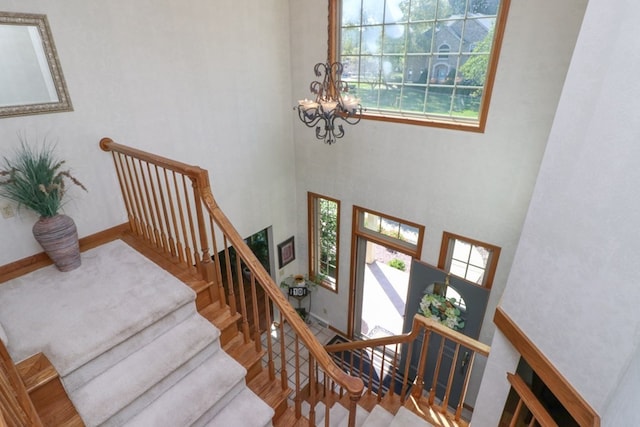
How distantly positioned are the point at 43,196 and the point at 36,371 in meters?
1.21

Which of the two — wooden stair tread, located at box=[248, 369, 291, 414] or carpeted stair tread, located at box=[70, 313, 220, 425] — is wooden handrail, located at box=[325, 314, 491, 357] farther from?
carpeted stair tread, located at box=[70, 313, 220, 425]

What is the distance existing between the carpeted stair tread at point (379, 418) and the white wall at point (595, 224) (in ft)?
5.12

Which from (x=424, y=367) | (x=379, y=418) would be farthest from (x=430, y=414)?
(x=424, y=367)

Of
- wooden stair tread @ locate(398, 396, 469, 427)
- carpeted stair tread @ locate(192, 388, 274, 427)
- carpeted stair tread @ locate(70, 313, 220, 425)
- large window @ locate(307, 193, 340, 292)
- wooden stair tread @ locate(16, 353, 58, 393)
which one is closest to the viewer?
wooden stair tread @ locate(16, 353, 58, 393)

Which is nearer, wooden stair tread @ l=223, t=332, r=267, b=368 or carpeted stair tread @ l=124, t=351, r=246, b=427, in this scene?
carpeted stair tread @ l=124, t=351, r=246, b=427

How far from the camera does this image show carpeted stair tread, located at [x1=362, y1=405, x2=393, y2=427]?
2840 mm

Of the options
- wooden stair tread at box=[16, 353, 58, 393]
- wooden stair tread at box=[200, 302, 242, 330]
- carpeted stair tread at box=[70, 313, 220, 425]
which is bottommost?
carpeted stair tread at box=[70, 313, 220, 425]

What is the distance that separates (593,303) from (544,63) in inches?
94.7

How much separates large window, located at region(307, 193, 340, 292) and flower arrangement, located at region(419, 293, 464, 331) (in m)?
1.57

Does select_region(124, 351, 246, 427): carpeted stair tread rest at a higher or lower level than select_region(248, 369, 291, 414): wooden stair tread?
higher

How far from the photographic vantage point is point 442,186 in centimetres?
404

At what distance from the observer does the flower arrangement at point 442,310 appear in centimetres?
438

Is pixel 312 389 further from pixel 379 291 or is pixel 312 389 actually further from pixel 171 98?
pixel 379 291

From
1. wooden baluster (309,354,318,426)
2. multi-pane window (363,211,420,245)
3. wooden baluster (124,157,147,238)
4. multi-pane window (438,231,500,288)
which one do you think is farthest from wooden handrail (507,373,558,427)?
wooden baluster (124,157,147,238)
